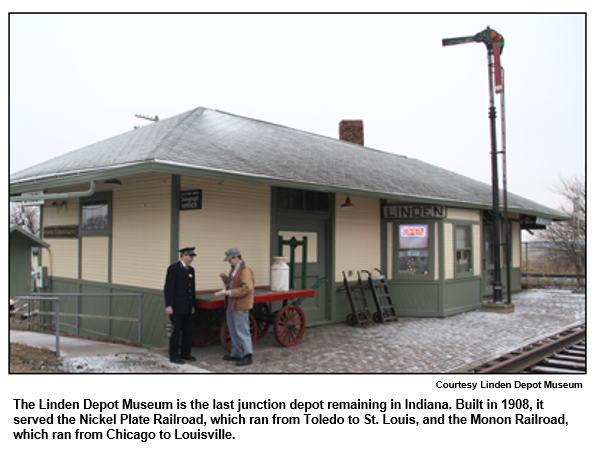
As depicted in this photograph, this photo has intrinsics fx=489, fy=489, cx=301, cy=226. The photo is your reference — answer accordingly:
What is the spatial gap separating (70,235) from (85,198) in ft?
3.39

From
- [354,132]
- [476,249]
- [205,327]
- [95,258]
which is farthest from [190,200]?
[354,132]

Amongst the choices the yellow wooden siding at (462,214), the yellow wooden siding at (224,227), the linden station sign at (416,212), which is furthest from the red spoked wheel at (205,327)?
the yellow wooden siding at (462,214)

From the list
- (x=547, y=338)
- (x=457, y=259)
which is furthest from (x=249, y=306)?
(x=457, y=259)

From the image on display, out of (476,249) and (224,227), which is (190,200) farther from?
(476,249)

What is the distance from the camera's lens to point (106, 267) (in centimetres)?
932

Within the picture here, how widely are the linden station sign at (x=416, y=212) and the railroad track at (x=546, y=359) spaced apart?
3601 mm

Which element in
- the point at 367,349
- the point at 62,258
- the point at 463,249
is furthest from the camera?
the point at 463,249

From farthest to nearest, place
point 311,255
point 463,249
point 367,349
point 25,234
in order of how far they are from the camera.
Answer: point 463,249 → point 311,255 → point 25,234 → point 367,349

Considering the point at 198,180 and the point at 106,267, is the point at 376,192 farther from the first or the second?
the point at 106,267

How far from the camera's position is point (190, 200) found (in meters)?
Answer: 7.73

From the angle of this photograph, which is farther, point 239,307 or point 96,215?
point 96,215

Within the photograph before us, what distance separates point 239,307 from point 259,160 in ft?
9.92

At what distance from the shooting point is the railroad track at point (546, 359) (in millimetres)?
7059

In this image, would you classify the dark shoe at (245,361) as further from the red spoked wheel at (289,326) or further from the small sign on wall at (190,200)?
the small sign on wall at (190,200)
